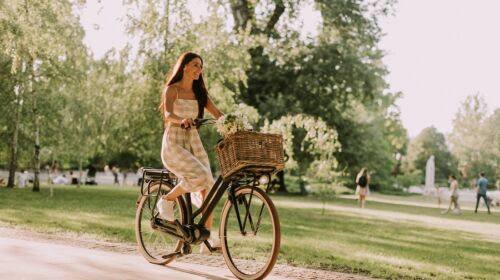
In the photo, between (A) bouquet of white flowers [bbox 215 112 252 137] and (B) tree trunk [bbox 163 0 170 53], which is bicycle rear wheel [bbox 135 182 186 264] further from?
(B) tree trunk [bbox 163 0 170 53]

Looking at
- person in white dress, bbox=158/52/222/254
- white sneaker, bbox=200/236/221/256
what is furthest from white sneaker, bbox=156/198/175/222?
white sneaker, bbox=200/236/221/256

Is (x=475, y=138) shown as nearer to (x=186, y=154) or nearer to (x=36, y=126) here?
(x=36, y=126)

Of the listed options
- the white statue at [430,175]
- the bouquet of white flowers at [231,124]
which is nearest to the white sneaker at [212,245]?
the bouquet of white flowers at [231,124]

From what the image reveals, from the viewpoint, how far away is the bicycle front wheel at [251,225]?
5.31 meters

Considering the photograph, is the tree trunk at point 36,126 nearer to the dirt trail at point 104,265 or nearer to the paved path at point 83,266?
the dirt trail at point 104,265

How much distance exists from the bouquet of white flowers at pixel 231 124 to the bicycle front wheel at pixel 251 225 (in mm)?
548

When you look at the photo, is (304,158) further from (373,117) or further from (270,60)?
(373,117)

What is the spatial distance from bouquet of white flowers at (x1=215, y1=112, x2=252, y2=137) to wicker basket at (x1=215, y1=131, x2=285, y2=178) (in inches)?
3.1

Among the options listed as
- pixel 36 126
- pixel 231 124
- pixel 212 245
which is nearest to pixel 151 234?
pixel 212 245

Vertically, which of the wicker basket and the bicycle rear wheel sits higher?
the wicker basket

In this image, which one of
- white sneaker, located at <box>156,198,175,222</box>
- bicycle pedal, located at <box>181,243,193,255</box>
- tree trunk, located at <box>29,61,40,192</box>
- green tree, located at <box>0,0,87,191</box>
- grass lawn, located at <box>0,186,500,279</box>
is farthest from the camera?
tree trunk, located at <box>29,61,40,192</box>

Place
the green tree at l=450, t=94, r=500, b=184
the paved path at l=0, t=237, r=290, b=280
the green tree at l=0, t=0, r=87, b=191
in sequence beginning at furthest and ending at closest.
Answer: the green tree at l=450, t=94, r=500, b=184, the green tree at l=0, t=0, r=87, b=191, the paved path at l=0, t=237, r=290, b=280

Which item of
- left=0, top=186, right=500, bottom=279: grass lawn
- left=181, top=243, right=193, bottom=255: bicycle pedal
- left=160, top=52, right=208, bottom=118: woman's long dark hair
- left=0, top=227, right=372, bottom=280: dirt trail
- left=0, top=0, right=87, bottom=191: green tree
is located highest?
left=0, top=0, right=87, bottom=191: green tree

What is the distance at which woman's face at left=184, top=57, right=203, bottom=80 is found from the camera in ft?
19.8
